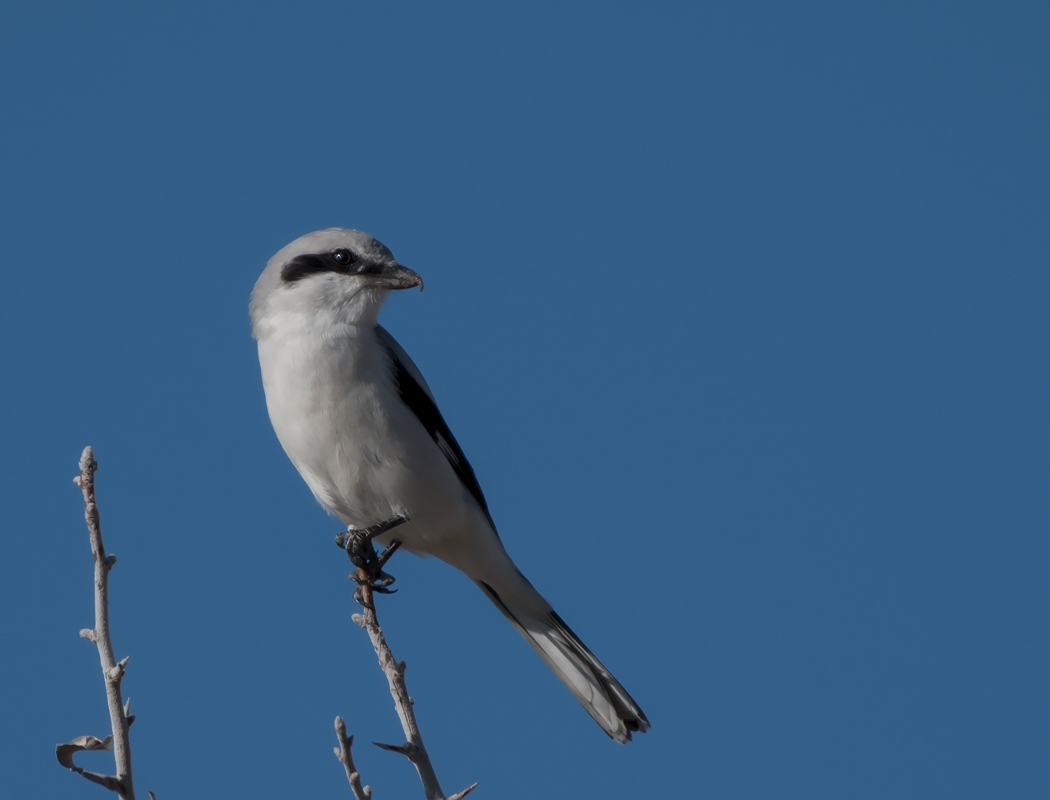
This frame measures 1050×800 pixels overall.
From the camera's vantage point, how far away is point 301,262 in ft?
18.9

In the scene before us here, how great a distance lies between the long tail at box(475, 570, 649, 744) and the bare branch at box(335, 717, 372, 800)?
2881mm

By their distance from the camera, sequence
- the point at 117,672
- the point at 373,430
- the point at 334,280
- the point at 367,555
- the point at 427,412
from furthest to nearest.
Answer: the point at 427,412, the point at 334,280, the point at 373,430, the point at 367,555, the point at 117,672

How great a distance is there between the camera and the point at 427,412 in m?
5.78

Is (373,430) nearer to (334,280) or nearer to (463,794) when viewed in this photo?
(334,280)

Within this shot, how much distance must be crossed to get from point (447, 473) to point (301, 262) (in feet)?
4.35

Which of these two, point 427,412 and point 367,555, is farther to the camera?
point 427,412

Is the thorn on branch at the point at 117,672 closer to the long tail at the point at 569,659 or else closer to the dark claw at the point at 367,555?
the dark claw at the point at 367,555

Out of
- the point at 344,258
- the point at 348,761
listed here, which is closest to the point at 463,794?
the point at 348,761

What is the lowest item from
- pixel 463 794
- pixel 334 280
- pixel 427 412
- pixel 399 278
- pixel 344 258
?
pixel 463 794

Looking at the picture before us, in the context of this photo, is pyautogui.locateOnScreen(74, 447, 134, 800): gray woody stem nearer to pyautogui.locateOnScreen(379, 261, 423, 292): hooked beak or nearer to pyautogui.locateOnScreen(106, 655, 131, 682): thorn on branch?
pyautogui.locateOnScreen(106, 655, 131, 682): thorn on branch

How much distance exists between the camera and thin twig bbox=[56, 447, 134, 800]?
2521mm

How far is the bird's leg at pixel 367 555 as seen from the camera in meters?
4.56

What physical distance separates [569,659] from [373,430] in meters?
1.60

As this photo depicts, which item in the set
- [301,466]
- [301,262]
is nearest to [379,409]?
[301,466]
